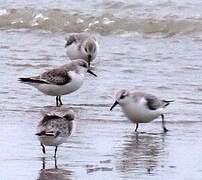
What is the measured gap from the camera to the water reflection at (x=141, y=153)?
7.96m

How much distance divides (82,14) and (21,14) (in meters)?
1.52

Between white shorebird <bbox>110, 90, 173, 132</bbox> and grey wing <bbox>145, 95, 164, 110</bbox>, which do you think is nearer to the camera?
white shorebird <bbox>110, 90, 173, 132</bbox>

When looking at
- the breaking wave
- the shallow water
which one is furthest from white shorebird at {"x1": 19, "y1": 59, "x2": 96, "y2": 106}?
the breaking wave

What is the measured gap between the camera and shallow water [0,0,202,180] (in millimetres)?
8094

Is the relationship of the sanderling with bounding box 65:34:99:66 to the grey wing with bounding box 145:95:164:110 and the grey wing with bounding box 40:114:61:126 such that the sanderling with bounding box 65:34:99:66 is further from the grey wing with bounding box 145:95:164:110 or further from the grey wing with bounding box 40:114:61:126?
the grey wing with bounding box 40:114:61:126

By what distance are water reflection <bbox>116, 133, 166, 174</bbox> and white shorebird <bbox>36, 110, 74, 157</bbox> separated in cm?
54

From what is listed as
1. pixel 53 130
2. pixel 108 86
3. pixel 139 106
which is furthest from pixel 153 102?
pixel 108 86

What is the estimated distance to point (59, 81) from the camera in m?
11.1

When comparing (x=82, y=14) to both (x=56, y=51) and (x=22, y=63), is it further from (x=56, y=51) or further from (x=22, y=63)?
(x=22, y=63)

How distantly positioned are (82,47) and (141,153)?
6.39 metres

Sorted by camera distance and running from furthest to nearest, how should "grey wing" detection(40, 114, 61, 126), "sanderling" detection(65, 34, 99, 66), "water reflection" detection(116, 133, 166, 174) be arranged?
1. "sanderling" detection(65, 34, 99, 66)
2. "grey wing" detection(40, 114, 61, 126)
3. "water reflection" detection(116, 133, 166, 174)

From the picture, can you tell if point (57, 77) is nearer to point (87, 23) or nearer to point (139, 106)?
point (139, 106)

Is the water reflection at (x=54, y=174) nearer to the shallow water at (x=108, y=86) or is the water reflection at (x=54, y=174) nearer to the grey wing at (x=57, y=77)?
the shallow water at (x=108, y=86)

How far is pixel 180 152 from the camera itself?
337 inches
